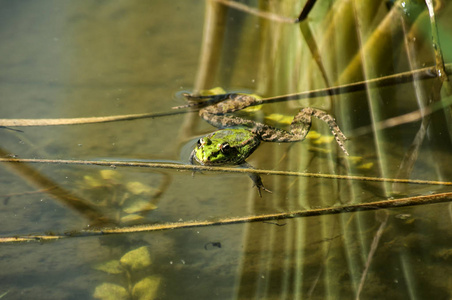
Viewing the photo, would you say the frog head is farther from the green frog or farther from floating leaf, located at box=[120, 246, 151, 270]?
floating leaf, located at box=[120, 246, 151, 270]

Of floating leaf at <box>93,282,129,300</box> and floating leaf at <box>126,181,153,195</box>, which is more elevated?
floating leaf at <box>126,181,153,195</box>

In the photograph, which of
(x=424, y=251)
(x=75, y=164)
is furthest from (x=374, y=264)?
(x=75, y=164)

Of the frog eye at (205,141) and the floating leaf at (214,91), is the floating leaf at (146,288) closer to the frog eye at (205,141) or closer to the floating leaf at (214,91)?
the frog eye at (205,141)

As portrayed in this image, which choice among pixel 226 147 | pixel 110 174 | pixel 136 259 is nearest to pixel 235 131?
pixel 226 147

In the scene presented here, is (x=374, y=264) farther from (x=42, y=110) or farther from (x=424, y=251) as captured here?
(x=42, y=110)

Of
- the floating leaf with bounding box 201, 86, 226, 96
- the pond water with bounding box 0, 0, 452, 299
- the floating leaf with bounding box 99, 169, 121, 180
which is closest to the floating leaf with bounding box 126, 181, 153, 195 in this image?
the pond water with bounding box 0, 0, 452, 299

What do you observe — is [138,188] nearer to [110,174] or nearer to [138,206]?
[138,206]
